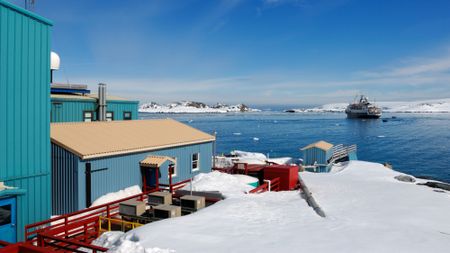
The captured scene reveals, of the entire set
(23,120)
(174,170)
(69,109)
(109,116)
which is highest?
(69,109)

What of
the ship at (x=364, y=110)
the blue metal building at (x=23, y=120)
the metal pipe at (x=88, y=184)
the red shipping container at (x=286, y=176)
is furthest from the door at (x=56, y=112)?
the ship at (x=364, y=110)

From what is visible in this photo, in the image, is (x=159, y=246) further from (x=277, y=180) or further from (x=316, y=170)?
(x=316, y=170)

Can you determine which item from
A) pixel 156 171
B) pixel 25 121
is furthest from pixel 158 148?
pixel 25 121

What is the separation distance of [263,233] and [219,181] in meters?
8.94

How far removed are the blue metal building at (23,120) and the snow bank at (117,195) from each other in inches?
155

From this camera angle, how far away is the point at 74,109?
76.3ft

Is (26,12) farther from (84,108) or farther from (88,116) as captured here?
(88,116)

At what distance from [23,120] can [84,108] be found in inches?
483

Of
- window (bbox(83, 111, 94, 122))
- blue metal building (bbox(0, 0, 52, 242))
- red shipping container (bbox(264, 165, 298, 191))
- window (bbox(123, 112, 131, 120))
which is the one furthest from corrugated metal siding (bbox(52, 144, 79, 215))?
window (bbox(123, 112, 131, 120))

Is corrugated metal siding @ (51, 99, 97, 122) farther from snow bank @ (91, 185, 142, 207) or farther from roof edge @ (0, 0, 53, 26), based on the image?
roof edge @ (0, 0, 53, 26)

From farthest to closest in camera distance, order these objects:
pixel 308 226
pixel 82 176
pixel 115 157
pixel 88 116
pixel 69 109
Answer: pixel 88 116
pixel 69 109
pixel 115 157
pixel 82 176
pixel 308 226

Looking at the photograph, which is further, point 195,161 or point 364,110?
point 364,110

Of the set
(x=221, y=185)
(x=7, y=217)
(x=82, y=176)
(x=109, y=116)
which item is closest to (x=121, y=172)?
(x=82, y=176)

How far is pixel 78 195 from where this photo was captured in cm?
1605
